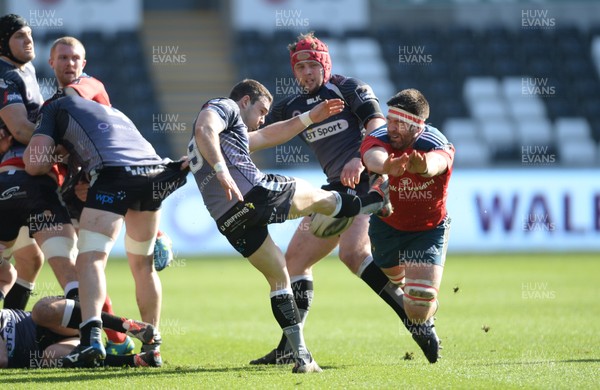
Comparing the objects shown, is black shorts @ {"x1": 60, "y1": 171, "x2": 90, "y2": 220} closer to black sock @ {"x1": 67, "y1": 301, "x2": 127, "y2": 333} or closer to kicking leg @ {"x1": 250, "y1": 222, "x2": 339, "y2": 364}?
black sock @ {"x1": 67, "y1": 301, "x2": 127, "y2": 333}

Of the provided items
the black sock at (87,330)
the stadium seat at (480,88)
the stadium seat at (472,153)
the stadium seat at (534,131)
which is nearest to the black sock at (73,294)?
the black sock at (87,330)

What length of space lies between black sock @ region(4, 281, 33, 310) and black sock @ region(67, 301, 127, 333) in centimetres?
146

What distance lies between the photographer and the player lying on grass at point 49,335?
7.40 m

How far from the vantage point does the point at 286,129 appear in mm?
7770

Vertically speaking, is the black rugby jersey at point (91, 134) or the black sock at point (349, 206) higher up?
the black rugby jersey at point (91, 134)

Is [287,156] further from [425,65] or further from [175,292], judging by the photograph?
[175,292]

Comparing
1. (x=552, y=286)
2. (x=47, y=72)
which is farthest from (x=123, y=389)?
(x=47, y=72)

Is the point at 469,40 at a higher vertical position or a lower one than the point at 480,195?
higher

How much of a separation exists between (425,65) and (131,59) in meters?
7.14

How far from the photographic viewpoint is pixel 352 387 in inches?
247

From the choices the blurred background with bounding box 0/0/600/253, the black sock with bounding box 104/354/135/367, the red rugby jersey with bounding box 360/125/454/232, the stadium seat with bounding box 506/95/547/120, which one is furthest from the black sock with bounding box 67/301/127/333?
the stadium seat with bounding box 506/95/547/120

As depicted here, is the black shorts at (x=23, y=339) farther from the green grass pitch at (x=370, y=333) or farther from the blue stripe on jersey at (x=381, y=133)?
the blue stripe on jersey at (x=381, y=133)

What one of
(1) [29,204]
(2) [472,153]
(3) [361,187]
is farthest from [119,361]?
(2) [472,153]

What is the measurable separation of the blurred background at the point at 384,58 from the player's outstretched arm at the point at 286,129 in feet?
45.3
